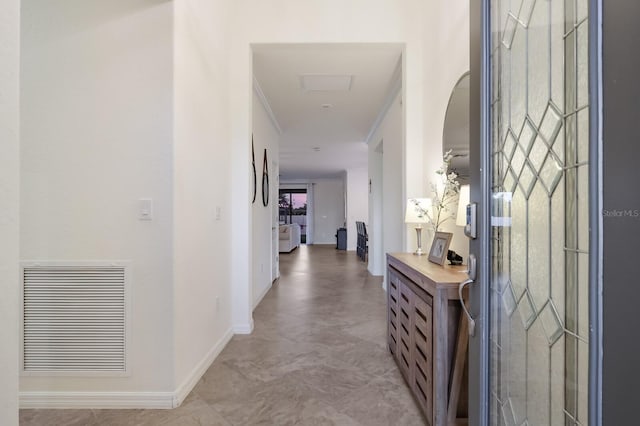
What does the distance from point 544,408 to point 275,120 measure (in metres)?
5.43

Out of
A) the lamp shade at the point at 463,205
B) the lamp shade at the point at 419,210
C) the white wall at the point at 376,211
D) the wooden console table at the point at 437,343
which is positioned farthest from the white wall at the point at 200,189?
the white wall at the point at 376,211

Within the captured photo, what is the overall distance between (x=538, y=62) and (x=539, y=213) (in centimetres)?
42

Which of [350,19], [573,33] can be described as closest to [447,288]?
[573,33]

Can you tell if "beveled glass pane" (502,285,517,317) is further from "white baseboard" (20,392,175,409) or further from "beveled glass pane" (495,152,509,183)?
"white baseboard" (20,392,175,409)

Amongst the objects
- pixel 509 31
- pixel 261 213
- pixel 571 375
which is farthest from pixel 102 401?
pixel 261 213

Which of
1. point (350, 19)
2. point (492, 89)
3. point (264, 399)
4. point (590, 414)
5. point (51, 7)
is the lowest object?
point (264, 399)

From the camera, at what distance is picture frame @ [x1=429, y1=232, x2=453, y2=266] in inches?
86.8

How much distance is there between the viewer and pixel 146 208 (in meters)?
2.14

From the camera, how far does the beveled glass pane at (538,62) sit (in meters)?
0.97

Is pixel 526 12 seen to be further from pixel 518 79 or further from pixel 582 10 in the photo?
pixel 582 10

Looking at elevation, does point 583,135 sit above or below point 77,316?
above

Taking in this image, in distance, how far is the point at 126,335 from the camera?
7.00 ft

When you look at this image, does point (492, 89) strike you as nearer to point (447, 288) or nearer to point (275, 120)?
point (447, 288)

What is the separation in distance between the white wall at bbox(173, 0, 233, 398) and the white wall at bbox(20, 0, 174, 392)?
0.10 m
